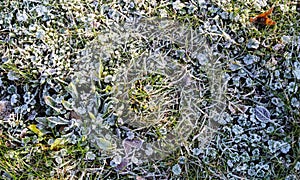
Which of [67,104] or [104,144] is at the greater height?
[67,104]

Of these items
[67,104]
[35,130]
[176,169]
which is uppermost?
[67,104]

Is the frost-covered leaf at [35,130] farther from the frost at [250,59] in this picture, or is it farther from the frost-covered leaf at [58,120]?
the frost at [250,59]

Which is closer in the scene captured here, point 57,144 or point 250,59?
point 57,144

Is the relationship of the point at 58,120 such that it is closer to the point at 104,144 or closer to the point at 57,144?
the point at 57,144

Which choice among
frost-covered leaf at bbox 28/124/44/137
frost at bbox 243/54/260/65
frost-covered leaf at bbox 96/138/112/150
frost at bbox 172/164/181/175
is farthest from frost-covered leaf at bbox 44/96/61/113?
frost at bbox 243/54/260/65

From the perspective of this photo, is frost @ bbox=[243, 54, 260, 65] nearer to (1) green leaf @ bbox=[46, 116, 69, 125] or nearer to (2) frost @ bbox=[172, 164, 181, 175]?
(2) frost @ bbox=[172, 164, 181, 175]

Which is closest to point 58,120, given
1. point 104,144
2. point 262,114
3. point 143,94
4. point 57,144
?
point 57,144

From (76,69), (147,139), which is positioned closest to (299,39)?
(147,139)
